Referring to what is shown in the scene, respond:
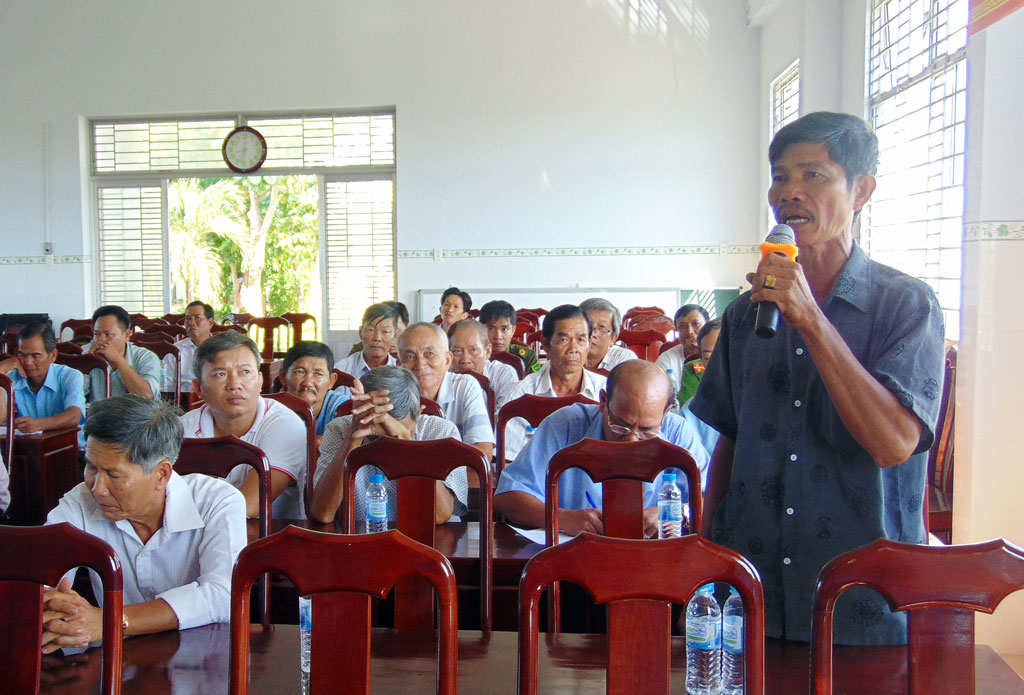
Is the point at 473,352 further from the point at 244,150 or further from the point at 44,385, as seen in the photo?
the point at 244,150

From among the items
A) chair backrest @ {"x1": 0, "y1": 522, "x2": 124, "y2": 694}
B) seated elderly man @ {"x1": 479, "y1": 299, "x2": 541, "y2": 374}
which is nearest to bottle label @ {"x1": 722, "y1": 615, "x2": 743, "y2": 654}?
chair backrest @ {"x1": 0, "y1": 522, "x2": 124, "y2": 694}

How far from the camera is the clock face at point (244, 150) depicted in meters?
8.55

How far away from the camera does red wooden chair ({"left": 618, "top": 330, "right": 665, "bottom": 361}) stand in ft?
18.3

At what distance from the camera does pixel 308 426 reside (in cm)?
297

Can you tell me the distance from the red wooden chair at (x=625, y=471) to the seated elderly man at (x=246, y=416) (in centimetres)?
109

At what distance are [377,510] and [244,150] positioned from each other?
23.0 ft

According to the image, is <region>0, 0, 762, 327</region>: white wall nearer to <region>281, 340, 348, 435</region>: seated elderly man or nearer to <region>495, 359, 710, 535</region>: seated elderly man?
<region>281, 340, 348, 435</region>: seated elderly man

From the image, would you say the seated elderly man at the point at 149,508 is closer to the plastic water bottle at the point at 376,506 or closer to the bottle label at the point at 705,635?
the plastic water bottle at the point at 376,506

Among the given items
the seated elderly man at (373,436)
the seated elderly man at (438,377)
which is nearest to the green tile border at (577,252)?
the seated elderly man at (438,377)

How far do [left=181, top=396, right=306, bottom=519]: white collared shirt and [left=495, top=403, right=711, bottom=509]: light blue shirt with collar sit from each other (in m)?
0.71

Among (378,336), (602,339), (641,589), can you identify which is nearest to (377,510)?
(641,589)

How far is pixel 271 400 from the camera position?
2.94 metres

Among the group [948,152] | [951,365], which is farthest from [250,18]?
[951,365]

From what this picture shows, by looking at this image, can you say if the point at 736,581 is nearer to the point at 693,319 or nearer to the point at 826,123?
the point at 826,123
